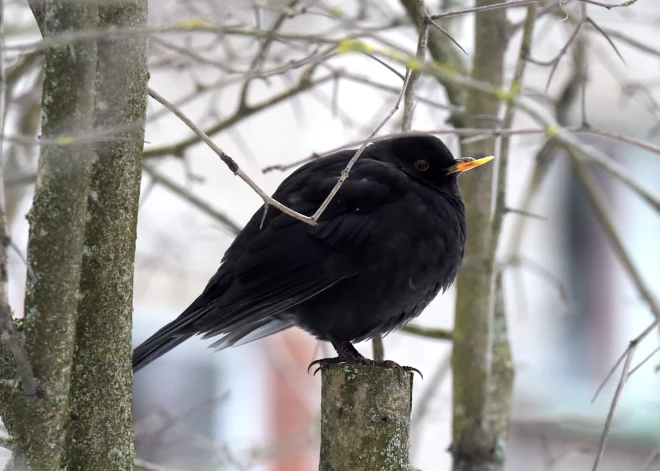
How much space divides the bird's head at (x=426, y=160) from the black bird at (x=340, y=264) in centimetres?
15

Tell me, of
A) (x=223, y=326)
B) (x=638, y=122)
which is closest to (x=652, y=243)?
(x=638, y=122)

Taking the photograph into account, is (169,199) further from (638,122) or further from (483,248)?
(483,248)

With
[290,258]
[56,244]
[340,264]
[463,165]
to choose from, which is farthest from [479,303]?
[56,244]

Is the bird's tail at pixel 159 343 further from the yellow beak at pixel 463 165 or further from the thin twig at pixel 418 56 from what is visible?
the yellow beak at pixel 463 165

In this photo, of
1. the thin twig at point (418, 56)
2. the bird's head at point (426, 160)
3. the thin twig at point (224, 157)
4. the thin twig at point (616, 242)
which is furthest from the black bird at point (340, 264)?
the thin twig at point (616, 242)

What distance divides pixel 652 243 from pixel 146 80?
7087mm

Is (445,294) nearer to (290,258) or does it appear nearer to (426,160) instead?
(426,160)

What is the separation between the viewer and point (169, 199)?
312 inches

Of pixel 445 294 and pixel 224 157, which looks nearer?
pixel 224 157

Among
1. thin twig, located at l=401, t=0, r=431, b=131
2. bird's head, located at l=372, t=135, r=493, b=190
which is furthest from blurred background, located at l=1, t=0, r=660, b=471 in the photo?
thin twig, located at l=401, t=0, r=431, b=131

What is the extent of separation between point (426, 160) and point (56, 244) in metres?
1.86

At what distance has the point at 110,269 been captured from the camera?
1.90 m

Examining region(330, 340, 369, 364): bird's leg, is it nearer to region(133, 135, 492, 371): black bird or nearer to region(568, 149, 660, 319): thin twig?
region(133, 135, 492, 371): black bird

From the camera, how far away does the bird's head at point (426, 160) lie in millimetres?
3240
